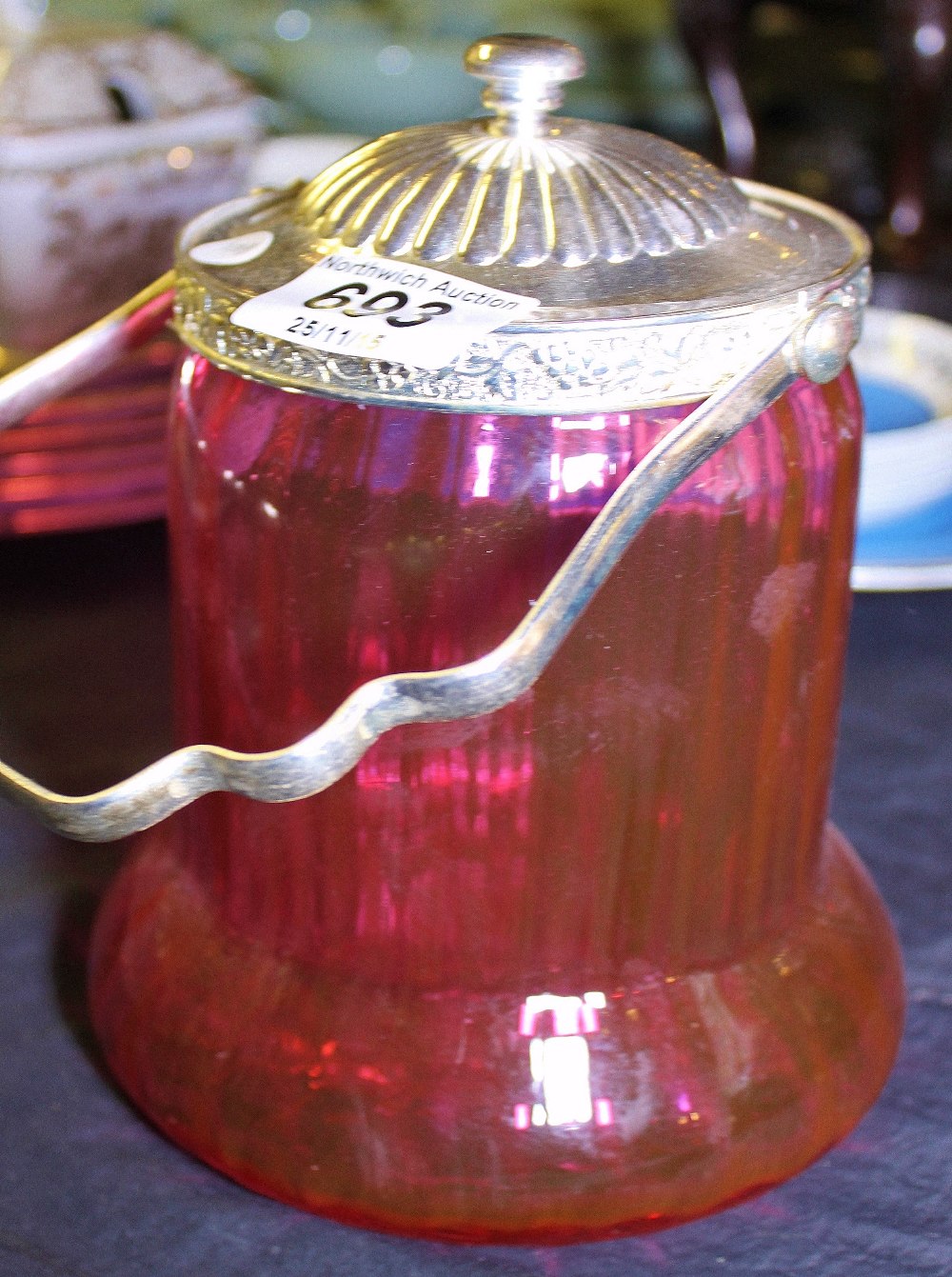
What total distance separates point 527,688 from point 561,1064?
104mm

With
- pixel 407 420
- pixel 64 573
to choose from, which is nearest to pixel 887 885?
pixel 407 420

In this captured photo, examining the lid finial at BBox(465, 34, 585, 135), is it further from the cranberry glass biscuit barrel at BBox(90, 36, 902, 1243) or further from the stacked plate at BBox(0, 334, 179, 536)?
the stacked plate at BBox(0, 334, 179, 536)

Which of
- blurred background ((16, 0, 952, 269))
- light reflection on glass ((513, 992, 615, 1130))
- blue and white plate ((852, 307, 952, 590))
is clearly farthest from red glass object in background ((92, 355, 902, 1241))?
blurred background ((16, 0, 952, 269))

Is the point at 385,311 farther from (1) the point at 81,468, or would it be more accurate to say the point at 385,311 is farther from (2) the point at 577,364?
(1) the point at 81,468

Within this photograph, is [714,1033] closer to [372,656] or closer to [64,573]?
[372,656]

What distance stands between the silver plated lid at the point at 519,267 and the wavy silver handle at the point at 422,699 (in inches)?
1.0

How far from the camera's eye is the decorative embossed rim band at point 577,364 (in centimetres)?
37

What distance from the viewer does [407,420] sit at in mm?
390

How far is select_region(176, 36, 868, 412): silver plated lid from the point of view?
374 mm

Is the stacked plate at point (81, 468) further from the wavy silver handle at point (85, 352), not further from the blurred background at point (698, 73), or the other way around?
the blurred background at point (698, 73)

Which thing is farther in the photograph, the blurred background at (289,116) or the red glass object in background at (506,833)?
the blurred background at (289,116)

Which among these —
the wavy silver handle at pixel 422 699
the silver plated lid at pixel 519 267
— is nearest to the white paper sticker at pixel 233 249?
the silver plated lid at pixel 519 267

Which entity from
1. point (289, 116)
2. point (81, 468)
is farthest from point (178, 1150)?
point (289, 116)

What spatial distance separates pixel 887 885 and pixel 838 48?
4.28ft
